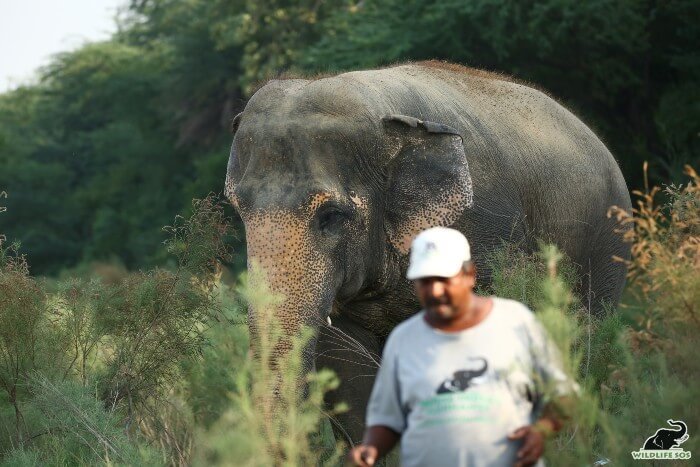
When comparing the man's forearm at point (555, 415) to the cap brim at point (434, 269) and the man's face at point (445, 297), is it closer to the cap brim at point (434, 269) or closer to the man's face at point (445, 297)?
the man's face at point (445, 297)

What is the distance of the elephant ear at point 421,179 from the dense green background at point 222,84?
1.54m

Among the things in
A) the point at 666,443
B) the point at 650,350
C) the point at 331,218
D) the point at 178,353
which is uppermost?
the point at 331,218

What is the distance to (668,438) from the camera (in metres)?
7.53

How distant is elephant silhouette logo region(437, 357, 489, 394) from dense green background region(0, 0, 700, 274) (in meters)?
5.45

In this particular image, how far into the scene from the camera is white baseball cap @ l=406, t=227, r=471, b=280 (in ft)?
19.3

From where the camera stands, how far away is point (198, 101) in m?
39.4

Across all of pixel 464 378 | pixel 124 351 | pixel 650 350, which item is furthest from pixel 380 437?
pixel 124 351

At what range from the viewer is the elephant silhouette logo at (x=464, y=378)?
19.2 feet

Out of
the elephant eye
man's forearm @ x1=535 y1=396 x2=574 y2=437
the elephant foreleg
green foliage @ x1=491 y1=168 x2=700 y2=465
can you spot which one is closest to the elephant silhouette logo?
man's forearm @ x1=535 y1=396 x2=574 y2=437

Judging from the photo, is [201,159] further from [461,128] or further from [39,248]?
[461,128]

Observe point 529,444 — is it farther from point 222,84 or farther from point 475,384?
point 222,84

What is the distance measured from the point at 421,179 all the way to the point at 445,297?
161 inches

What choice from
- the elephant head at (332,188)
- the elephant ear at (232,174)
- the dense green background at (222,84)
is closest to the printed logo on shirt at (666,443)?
the elephant head at (332,188)

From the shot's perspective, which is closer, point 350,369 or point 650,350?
point 650,350
